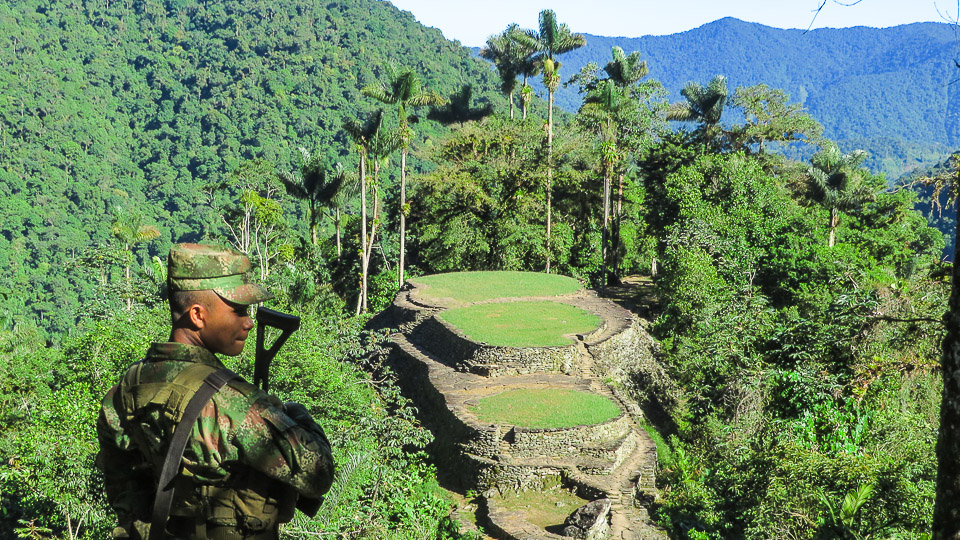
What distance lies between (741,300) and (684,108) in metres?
13.5

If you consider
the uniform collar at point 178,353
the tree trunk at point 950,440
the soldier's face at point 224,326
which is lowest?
the tree trunk at point 950,440

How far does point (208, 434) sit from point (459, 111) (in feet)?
115

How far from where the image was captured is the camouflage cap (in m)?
2.33

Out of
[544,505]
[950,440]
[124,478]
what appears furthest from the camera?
[544,505]

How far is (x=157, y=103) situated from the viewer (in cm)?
6525

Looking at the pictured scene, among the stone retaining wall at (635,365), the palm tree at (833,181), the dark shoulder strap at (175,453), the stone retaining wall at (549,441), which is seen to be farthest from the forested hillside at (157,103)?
the dark shoulder strap at (175,453)

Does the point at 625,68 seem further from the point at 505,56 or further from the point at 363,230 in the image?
the point at 363,230

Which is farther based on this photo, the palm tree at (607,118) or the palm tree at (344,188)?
the palm tree at (344,188)

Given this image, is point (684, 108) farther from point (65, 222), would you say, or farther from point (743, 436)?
point (65, 222)

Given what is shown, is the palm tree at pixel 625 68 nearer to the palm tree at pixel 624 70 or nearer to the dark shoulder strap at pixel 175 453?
the palm tree at pixel 624 70

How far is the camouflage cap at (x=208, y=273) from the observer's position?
7.65ft

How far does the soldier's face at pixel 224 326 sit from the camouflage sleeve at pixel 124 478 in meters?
0.38

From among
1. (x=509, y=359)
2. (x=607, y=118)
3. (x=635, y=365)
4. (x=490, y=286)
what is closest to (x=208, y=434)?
(x=509, y=359)

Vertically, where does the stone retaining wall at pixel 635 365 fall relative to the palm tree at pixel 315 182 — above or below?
below
